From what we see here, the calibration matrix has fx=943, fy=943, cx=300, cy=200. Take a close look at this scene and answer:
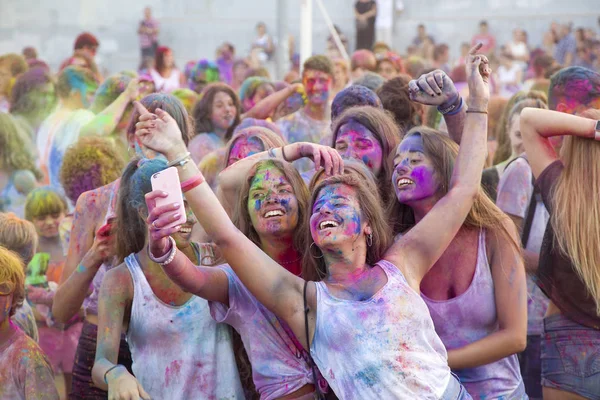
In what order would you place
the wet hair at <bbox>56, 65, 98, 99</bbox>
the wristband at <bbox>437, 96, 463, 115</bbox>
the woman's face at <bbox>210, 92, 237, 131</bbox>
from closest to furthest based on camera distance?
1. the wristband at <bbox>437, 96, 463, 115</bbox>
2. the woman's face at <bbox>210, 92, 237, 131</bbox>
3. the wet hair at <bbox>56, 65, 98, 99</bbox>

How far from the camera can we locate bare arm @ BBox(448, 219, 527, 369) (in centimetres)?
362

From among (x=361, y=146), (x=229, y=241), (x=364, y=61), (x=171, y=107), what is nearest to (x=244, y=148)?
(x=171, y=107)

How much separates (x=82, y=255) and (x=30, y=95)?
11.7ft

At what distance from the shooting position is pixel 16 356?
3.82m

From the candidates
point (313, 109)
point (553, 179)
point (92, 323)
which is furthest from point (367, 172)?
point (313, 109)

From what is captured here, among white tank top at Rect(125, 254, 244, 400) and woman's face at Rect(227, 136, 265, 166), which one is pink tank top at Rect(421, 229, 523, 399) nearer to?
white tank top at Rect(125, 254, 244, 400)

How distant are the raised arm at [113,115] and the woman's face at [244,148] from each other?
65.2 inches

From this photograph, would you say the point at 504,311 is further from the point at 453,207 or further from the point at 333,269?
the point at 333,269

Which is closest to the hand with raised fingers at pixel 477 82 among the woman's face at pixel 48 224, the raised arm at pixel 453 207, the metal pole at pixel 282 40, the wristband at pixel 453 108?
the raised arm at pixel 453 207

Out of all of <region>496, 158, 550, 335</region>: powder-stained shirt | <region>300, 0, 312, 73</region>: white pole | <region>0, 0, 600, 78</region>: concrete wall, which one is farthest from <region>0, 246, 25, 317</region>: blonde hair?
<region>0, 0, 600, 78</region>: concrete wall

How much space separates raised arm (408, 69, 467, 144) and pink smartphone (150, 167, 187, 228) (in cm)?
109

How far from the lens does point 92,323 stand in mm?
4477

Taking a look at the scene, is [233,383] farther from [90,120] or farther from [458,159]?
[90,120]

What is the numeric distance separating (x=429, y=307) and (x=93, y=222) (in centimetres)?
168
